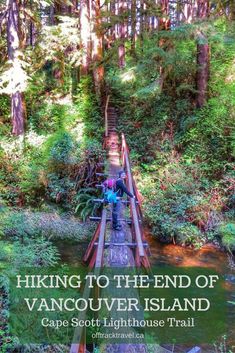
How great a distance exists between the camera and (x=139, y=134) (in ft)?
60.0

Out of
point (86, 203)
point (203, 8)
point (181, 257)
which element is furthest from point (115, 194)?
point (203, 8)

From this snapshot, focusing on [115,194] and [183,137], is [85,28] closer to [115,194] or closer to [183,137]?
[183,137]

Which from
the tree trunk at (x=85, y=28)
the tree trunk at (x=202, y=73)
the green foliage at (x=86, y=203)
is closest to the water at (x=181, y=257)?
the green foliage at (x=86, y=203)

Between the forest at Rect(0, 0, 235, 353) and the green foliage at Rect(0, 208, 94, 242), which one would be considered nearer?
the green foliage at Rect(0, 208, 94, 242)

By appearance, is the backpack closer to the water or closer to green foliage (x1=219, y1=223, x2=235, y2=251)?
the water

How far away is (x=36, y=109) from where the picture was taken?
2016 centimetres

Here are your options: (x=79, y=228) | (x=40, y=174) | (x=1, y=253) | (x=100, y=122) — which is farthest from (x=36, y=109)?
(x=1, y=253)

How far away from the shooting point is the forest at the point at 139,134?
12609 mm

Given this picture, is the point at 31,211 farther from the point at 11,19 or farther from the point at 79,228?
the point at 11,19

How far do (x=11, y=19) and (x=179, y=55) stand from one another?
7.69 metres

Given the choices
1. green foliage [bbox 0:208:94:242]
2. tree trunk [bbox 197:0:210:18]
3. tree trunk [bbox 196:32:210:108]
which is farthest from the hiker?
tree trunk [bbox 197:0:210:18]

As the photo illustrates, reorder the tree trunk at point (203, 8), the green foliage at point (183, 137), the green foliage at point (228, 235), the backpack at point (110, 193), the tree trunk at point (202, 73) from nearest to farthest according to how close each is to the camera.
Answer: the backpack at point (110, 193) < the green foliage at point (228, 235) < the green foliage at point (183, 137) < the tree trunk at point (203, 8) < the tree trunk at point (202, 73)

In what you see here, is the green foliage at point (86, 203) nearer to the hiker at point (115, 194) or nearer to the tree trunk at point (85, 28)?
the hiker at point (115, 194)

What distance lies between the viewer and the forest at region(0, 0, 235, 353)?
12.6 m
